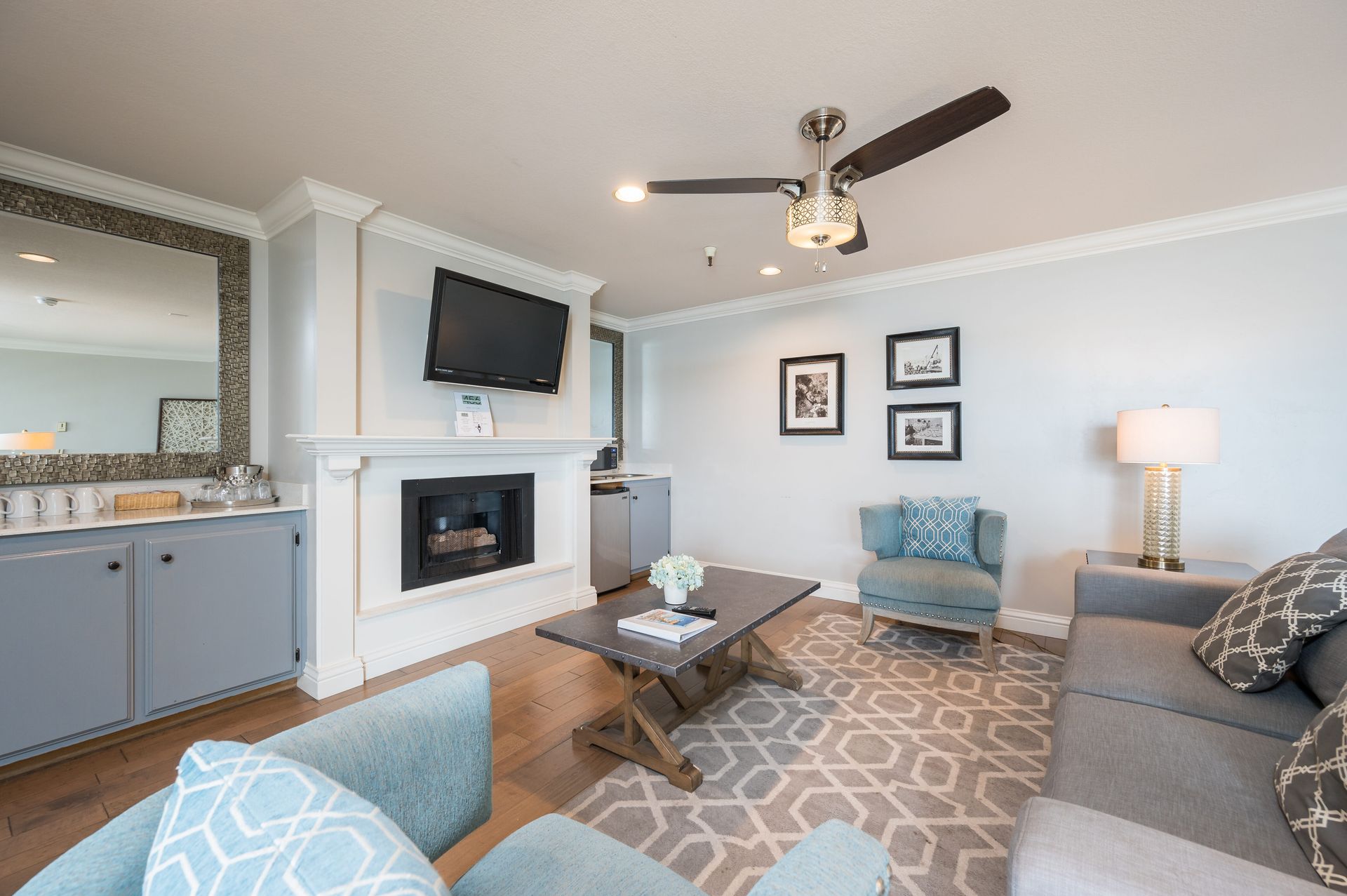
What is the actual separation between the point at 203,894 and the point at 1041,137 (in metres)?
3.00

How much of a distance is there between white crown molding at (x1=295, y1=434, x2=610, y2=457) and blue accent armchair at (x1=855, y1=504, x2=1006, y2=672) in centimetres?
198

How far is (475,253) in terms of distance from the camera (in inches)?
135

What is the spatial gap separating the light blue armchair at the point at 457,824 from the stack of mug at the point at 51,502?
2374mm

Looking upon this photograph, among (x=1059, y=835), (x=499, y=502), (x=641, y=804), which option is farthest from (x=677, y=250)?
(x=1059, y=835)

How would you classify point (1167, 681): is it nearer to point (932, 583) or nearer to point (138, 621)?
point (932, 583)

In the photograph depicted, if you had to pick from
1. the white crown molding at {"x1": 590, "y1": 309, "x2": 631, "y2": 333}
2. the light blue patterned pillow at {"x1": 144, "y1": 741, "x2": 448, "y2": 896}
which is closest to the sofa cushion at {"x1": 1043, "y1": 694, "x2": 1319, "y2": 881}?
the light blue patterned pillow at {"x1": 144, "y1": 741, "x2": 448, "y2": 896}

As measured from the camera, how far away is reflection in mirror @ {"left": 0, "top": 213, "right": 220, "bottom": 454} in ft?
7.81

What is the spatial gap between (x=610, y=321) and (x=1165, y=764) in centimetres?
473

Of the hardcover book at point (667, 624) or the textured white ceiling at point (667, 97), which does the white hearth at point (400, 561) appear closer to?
Answer: the textured white ceiling at point (667, 97)

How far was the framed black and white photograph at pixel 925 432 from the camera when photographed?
3779 millimetres

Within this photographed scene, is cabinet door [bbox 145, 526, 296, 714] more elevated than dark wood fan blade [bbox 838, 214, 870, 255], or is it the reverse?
dark wood fan blade [bbox 838, 214, 870, 255]

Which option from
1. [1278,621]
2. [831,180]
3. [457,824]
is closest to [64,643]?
[457,824]

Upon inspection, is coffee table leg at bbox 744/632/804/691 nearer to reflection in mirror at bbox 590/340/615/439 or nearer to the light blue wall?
reflection in mirror at bbox 590/340/615/439

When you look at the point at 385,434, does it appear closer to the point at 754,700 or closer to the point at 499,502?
the point at 499,502
